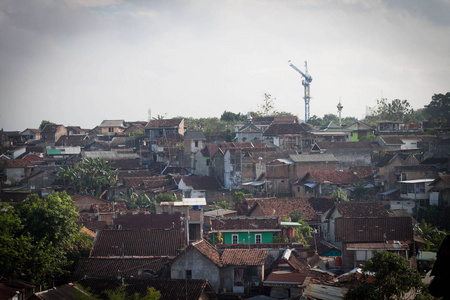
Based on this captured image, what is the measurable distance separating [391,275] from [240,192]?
20.3 metres

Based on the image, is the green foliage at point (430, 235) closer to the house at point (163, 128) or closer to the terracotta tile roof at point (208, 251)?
the terracotta tile roof at point (208, 251)

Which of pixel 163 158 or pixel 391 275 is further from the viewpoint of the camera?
pixel 163 158

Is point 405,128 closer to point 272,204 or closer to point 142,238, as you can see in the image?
point 272,204

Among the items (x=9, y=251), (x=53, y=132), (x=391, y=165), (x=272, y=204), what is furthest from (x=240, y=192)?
(x=53, y=132)

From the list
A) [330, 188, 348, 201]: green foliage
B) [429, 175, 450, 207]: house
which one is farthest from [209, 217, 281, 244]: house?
[429, 175, 450, 207]: house

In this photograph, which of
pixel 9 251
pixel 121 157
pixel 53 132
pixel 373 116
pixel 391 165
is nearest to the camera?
pixel 9 251

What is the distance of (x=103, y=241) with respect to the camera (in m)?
22.1

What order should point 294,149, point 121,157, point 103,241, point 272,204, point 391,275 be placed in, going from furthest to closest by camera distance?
point 121,157
point 294,149
point 272,204
point 103,241
point 391,275

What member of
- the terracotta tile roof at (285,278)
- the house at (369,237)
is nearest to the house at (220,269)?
the terracotta tile roof at (285,278)

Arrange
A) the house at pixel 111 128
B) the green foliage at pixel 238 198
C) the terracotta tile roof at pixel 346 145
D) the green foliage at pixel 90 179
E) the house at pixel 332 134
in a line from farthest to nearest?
1. the house at pixel 111 128
2. the house at pixel 332 134
3. the terracotta tile roof at pixel 346 145
4. the green foliage at pixel 90 179
5. the green foliage at pixel 238 198

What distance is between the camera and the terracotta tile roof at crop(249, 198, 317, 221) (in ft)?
97.3

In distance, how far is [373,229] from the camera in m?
23.2

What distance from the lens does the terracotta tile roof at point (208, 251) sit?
1944 centimetres

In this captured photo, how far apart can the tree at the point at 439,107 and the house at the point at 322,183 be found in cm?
2769
